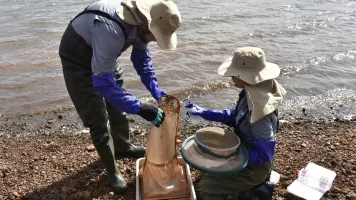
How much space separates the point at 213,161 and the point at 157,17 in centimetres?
121

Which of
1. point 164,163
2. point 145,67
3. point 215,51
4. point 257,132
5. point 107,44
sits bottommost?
point 215,51

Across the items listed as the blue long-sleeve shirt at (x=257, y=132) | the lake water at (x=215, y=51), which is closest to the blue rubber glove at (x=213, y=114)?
the blue long-sleeve shirt at (x=257, y=132)

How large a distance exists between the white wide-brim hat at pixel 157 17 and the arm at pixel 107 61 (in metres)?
0.17

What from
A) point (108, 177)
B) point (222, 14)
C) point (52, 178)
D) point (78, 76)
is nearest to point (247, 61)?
point (78, 76)

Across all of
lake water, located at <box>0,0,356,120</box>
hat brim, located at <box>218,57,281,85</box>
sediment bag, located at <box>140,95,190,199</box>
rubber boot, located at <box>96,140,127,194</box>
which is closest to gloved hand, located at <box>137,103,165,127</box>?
sediment bag, located at <box>140,95,190,199</box>

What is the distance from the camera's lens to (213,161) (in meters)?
2.95

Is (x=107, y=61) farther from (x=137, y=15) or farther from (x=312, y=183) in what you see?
(x=312, y=183)

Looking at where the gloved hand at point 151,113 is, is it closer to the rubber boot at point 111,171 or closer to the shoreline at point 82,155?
the rubber boot at point 111,171

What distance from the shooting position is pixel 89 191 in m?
3.64

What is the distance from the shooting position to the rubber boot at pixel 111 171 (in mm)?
3596

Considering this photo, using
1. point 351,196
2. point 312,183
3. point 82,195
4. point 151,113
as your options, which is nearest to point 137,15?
point 151,113

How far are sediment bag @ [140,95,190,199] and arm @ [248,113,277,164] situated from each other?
2.20 ft

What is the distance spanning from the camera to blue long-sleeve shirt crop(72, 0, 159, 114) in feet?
9.70

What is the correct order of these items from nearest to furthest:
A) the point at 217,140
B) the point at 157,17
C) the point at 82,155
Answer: the point at 157,17 → the point at 217,140 → the point at 82,155
